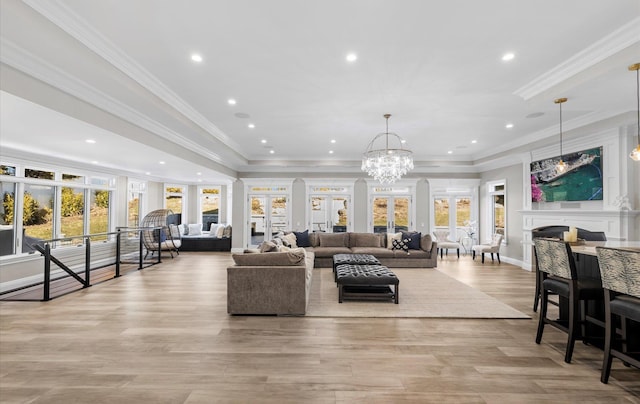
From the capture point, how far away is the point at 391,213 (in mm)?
9836

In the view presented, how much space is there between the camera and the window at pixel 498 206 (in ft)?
27.1

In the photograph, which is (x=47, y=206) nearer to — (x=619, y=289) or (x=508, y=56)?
(x=508, y=56)

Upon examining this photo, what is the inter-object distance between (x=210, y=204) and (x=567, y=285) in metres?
11.3

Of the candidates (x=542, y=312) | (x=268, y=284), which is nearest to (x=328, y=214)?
(x=268, y=284)

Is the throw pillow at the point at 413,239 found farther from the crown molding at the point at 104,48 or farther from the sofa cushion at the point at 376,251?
the crown molding at the point at 104,48

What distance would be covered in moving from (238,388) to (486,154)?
27.3 feet

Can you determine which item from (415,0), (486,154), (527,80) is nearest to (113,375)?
(415,0)

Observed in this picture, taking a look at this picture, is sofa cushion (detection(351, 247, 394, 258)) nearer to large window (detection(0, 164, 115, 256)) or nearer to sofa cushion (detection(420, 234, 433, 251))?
sofa cushion (detection(420, 234, 433, 251))

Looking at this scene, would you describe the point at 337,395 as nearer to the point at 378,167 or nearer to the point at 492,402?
the point at 492,402

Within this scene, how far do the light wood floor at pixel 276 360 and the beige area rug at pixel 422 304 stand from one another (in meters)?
0.23

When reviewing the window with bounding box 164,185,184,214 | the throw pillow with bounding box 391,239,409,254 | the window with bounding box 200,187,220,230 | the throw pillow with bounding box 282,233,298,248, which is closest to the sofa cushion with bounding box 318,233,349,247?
the throw pillow with bounding box 282,233,298,248

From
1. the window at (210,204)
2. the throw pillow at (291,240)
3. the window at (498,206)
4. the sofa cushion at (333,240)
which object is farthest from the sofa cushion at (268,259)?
the window at (210,204)

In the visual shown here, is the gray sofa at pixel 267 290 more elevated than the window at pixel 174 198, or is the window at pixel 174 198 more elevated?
the window at pixel 174 198

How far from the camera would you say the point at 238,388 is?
2332 mm
